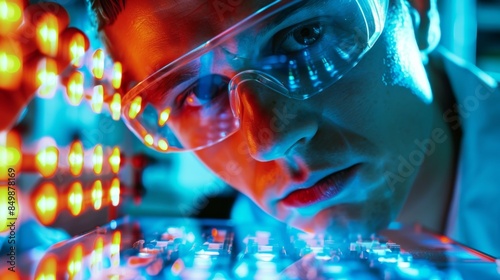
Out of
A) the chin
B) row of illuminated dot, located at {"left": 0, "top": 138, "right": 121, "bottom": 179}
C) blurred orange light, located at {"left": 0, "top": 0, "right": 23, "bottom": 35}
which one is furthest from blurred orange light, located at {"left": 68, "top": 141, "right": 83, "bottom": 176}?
the chin

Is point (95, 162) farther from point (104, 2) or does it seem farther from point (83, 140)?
point (104, 2)

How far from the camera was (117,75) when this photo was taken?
0.69 metres

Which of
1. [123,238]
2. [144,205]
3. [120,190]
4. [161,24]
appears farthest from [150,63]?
[144,205]

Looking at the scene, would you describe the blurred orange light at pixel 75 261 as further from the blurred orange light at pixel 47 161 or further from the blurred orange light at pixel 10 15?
the blurred orange light at pixel 10 15

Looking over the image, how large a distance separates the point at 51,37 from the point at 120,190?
43 centimetres

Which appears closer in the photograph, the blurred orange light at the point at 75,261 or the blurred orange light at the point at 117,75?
the blurred orange light at the point at 75,261

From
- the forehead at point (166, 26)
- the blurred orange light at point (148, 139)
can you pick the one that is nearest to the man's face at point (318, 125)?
the forehead at point (166, 26)

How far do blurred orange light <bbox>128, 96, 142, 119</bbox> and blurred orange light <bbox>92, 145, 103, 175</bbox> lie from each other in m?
0.18

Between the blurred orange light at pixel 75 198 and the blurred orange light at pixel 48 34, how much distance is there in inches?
8.6

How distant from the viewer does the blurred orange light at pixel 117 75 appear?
67 cm

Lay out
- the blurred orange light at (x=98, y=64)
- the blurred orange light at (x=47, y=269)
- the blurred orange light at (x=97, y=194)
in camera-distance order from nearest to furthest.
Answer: the blurred orange light at (x=47, y=269) < the blurred orange light at (x=98, y=64) < the blurred orange light at (x=97, y=194)

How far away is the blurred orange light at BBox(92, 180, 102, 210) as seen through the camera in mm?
816

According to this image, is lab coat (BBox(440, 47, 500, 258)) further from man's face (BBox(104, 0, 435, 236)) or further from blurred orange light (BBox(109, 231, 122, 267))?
blurred orange light (BBox(109, 231, 122, 267))

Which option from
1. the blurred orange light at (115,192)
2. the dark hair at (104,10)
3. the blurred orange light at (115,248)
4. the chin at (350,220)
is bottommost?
the blurred orange light at (115,248)
